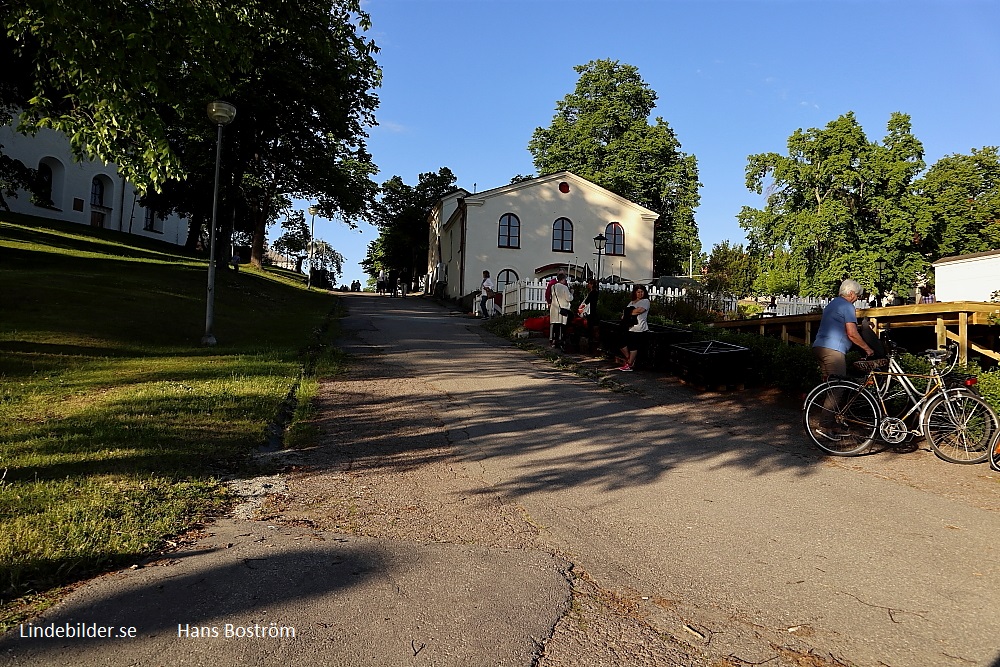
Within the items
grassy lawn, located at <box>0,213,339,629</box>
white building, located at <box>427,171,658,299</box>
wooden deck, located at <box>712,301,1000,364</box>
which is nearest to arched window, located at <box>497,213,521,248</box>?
white building, located at <box>427,171,658,299</box>

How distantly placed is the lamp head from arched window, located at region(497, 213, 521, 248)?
27014 mm

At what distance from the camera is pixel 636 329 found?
1244 centimetres

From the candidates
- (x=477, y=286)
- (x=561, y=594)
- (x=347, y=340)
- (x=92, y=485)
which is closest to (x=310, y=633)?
(x=561, y=594)

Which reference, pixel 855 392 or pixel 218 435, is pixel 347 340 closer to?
pixel 218 435

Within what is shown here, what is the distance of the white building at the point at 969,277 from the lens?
3083cm

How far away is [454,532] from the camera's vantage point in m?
4.48

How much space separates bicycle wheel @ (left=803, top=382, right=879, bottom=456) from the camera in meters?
7.24

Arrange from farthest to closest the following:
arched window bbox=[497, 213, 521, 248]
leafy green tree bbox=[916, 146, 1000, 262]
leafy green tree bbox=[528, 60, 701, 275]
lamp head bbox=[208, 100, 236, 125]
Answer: leafy green tree bbox=[528, 60, 701, 275]
leafy green tree bbox=[916, 146, 1000, 262]
arched window bbox=[497, 213, 521, 248]
lamp head bbox=[208, 100, 236, 125]

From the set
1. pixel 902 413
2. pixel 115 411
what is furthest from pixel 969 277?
pixel 115 411

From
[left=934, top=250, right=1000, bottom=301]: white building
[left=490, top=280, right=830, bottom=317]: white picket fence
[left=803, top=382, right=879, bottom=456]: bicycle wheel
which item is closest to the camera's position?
[left=803, top=382, right=879, bottom=456]: bicycle wheel

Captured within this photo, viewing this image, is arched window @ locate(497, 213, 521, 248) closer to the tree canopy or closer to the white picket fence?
the white picket fence

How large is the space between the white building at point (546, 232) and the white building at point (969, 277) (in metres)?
15.2

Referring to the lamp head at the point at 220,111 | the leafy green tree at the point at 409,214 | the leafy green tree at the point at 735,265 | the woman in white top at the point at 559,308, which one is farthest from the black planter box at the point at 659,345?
the leafy green tree at the point at 735,265

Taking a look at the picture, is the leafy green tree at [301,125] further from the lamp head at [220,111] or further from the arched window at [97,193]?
the arched window at [97,193]
